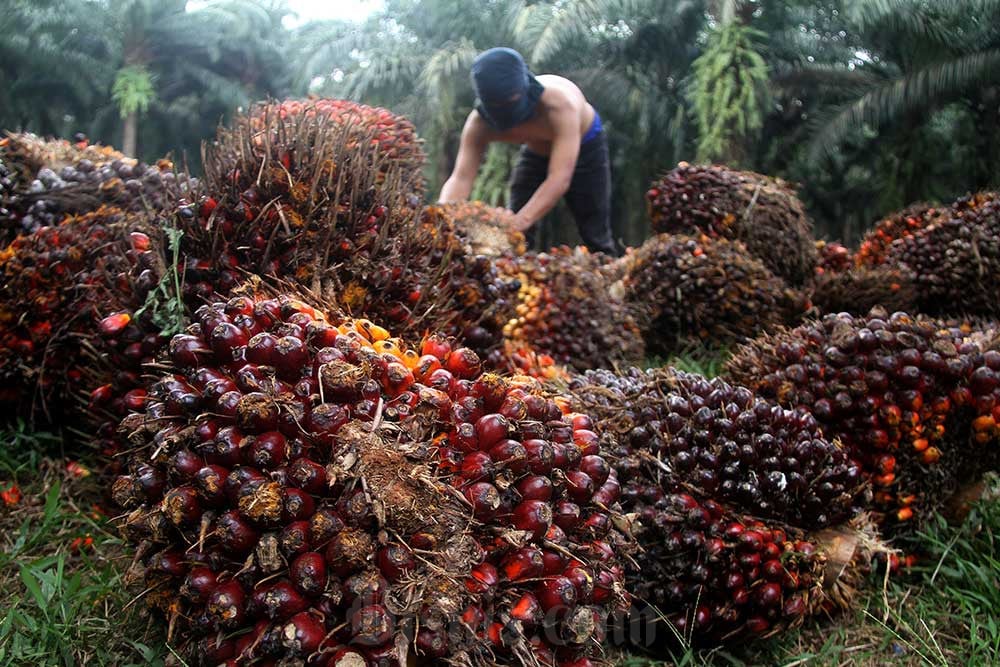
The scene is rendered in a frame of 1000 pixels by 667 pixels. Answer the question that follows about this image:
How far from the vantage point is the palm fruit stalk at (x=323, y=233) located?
156 cm

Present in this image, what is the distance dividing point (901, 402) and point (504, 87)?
11.4 ft

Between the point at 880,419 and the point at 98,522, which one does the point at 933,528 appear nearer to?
the point at 880,419

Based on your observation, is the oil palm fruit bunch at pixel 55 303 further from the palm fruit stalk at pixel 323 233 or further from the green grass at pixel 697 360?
the green grass at pixel 697 360

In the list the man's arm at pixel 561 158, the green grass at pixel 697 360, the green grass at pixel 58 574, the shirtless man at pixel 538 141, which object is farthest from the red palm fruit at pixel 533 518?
the man's arm at pixel 561 158

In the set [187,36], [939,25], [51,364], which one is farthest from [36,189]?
[187,36]

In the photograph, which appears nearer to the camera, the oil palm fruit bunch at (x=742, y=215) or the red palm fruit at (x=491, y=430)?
the red palm fruit at (x=491, y=430)

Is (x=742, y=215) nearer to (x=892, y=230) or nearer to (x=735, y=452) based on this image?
(x=892, y=230)

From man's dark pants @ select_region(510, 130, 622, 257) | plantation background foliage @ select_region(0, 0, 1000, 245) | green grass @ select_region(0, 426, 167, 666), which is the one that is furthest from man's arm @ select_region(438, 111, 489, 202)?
plantation background foliage @ select_region(0, 0, 1000, 245)

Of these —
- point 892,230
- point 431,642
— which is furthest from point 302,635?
point 892,230

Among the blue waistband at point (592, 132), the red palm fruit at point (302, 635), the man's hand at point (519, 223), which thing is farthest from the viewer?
the blue waistband at point (592, 132)

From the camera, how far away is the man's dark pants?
5707mm

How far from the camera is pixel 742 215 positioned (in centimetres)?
390

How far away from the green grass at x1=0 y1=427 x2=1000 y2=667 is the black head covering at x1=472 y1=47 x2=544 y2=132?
343 centimetres

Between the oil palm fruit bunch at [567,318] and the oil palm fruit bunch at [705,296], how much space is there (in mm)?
286
